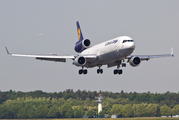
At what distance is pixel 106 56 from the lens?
65062 mm

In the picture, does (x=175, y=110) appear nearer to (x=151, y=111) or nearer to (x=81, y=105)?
(x=151, y=111)

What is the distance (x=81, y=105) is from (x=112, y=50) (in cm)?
6021

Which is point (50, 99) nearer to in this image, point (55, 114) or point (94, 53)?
point (55, 114)

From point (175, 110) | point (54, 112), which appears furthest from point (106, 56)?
point (175, 110)

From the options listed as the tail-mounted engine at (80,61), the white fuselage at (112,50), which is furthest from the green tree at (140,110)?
the tail-mounted engine at (80,61)

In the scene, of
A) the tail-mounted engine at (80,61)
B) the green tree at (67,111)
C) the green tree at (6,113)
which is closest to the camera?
the tail-mounted engine at (80,61)

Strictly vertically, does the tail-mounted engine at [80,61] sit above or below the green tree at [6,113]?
above

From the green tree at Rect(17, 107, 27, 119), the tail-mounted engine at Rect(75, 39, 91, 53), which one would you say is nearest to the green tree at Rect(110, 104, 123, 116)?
the green tree at Rect(17, 107, 27, 119)

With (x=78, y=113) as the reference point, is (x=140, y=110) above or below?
above

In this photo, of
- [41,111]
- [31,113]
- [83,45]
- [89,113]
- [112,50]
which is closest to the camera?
[112,50]

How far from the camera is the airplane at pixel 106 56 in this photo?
203 ft

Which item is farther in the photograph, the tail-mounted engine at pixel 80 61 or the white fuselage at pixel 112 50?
the tail-mounted engine at pixel 80 61

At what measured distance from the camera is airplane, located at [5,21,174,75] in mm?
61781

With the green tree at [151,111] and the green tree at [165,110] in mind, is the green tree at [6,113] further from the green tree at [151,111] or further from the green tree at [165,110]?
the green tree at [165,110]
